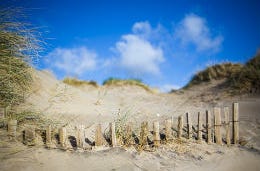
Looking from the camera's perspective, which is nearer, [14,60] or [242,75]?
[14,60]

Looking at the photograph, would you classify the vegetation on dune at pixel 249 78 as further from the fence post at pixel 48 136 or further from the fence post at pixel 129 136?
the fence post at pixel 48 136

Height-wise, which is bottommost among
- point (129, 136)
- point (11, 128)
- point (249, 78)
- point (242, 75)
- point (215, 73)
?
point (129, 136)

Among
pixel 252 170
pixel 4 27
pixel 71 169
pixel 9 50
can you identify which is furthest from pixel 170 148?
pixel 4 27

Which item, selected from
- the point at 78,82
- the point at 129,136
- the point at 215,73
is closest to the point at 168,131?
the point at 129,136

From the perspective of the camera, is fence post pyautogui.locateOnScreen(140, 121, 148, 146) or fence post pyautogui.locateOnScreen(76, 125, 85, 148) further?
fence post pyautogui.locateOnScreen(140, 121, 148, 146)

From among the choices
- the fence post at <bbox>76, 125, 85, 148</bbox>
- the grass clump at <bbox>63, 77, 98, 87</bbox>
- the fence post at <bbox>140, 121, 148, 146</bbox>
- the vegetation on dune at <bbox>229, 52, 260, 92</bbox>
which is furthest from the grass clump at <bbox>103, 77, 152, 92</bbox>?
the fence post at <bbox>76, 125, 85, 148</bbox>

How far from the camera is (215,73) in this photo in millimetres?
11766

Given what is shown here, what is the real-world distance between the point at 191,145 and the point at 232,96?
4.08 metres

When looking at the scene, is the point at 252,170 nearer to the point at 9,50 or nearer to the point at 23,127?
the point at 23,127

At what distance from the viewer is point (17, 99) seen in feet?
14.9

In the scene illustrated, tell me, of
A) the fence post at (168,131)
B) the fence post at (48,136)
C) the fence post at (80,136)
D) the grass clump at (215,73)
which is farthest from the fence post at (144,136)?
the grass clump at (215,73)

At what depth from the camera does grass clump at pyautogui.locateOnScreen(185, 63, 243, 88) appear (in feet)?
36.7

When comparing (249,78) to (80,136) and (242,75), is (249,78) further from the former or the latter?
(80,136)

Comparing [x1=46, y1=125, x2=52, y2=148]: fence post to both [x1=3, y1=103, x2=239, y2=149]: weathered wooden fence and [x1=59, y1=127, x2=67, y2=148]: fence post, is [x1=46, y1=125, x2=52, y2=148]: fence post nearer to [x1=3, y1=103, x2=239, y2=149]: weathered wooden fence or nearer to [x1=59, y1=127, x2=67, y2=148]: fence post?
[x1=3, y1=103, x2=239, y2=149]: weathered wooden fence
